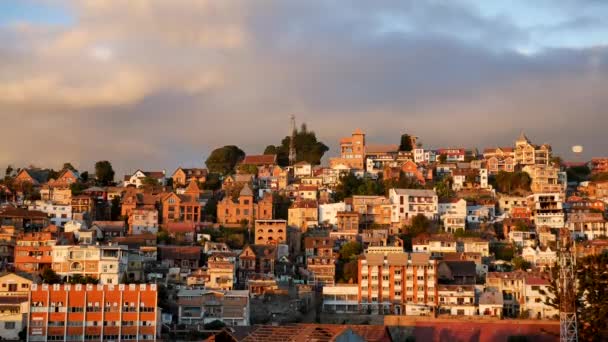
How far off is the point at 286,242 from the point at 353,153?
2269 cm

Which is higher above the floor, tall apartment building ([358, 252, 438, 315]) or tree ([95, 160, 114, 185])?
tree ([95, 160, 114, 185])

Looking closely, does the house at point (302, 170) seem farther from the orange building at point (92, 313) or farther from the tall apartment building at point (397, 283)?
the orange building at point (92, 313)

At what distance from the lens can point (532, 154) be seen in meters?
97.6

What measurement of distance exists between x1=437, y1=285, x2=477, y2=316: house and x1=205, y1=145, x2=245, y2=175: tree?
3567 cm

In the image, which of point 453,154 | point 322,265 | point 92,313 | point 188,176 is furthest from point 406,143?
point 92,313

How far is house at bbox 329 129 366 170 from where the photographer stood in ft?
322

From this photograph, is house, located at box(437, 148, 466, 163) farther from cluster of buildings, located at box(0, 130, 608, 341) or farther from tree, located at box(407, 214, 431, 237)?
tree, located at box(407, 214, 431, 237)

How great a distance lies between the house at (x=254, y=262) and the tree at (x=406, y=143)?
35674 mm

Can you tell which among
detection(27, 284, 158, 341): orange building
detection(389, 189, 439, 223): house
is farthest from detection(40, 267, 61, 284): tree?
detection(389, 189, 439, 223): house

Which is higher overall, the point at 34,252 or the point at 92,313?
the point at 34,252

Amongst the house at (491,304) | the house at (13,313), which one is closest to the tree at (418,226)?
the house at (491,304)

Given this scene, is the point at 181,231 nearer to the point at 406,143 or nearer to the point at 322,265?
the point at 322,265

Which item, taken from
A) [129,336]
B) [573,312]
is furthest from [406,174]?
[573,312]

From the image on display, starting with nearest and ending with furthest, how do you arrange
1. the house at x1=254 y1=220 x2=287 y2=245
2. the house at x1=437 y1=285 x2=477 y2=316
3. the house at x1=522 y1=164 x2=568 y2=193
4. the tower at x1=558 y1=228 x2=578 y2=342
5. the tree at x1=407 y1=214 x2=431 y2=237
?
the tower at x1=558 y1=228 x2=578 y2=342
the house at x1=437 y1=285 x2=477 y2=316
the house at x1=254 y1=220 x2=287 y2=245
the tree at x1=407 y1=214 x2=431 y2=237
the house at x1=522 y1=164 x2=568 y2=193
